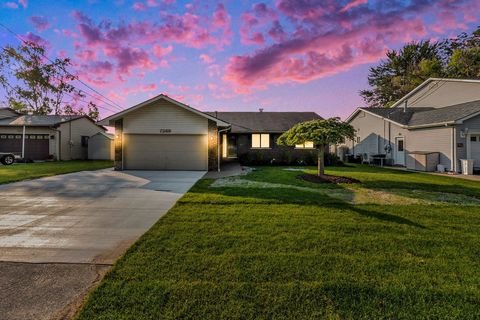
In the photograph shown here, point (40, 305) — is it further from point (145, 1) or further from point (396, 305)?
point (145, 1)

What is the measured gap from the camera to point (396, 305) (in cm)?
218

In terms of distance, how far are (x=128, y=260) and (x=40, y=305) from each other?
93cm

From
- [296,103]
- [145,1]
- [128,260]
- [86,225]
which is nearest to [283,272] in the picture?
[128,260]

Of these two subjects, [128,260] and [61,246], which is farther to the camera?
[61,246]

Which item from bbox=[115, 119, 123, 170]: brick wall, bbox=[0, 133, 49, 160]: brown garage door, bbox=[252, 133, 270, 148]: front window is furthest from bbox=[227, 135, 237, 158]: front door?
bbox=[0, 133, 49, 160]: brown garage door

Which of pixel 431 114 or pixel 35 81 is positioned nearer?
pixel 431 114

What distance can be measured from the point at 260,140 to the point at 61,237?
16146 mm

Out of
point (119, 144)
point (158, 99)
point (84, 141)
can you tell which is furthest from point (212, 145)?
point (84, 141)

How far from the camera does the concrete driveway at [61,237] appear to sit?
2.37 m

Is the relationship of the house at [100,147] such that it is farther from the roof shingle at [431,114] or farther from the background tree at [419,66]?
the background tree at [419,66]

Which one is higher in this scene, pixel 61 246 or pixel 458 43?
pixel 458 43

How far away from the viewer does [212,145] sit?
13617 millimetres

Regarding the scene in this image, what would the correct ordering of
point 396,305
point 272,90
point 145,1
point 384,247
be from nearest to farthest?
point 396,305
point 384,247
point 145,1
point 272,90

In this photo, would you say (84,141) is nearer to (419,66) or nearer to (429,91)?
(429,91)
